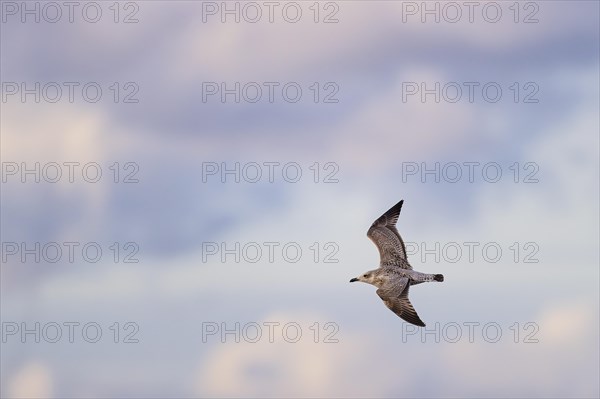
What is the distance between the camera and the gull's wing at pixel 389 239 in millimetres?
46906

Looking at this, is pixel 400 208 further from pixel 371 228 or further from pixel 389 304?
pixel 389 304

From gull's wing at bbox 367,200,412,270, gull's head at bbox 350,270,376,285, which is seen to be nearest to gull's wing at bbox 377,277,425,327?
gull's head at bbox 350,270,376,285

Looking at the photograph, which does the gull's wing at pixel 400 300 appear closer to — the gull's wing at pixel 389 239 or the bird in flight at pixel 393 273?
the bird in flight at pixel 393 273

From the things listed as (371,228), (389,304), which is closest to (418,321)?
(389,304)

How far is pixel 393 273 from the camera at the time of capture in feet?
152

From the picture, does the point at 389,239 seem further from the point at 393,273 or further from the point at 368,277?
the point at 368,277

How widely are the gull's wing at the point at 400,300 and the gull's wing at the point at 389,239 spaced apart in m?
1.48

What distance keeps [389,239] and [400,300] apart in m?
3.77

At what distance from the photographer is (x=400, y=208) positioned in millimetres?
47781

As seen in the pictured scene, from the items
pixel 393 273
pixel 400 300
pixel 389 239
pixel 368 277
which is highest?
pixel 389 239

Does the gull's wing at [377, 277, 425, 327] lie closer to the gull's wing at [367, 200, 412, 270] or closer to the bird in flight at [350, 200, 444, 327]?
the bird in flight at [350, 200, 444, 327]

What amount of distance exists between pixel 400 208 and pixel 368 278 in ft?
14.5

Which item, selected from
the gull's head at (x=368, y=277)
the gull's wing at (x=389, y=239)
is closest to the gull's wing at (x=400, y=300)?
the gull's head at (x=368, y=277)

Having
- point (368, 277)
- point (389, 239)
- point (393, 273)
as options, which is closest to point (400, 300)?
point (393, 273)
